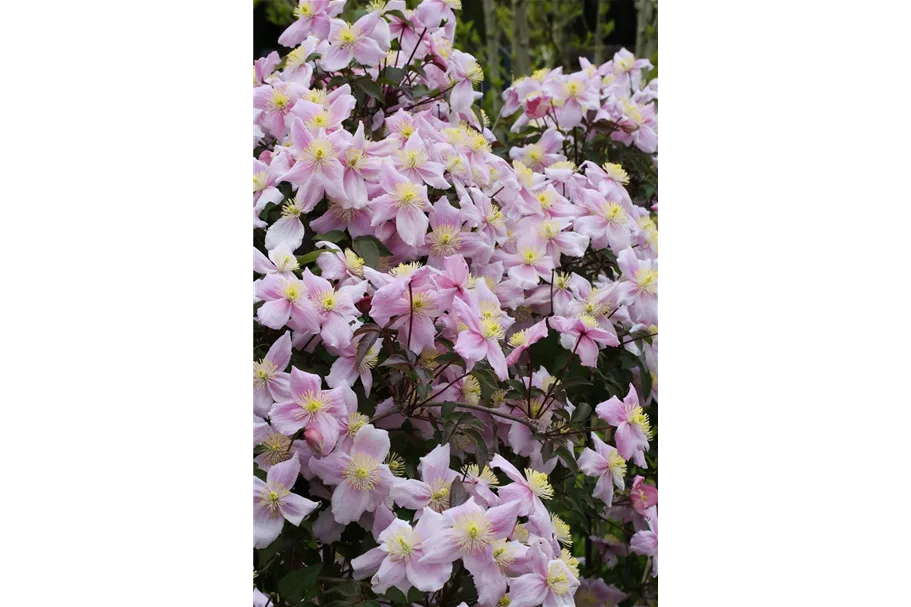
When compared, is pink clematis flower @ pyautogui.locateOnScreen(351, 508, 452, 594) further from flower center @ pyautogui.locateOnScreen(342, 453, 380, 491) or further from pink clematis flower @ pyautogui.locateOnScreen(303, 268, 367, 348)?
pink clematis flower @ pyautogui.locateOnScreen(303, 268, 367, 348)

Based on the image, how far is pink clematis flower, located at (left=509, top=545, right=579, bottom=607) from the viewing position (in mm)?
955

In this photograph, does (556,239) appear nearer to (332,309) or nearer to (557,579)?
(332,309)

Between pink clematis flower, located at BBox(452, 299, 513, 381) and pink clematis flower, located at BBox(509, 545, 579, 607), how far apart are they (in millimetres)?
210

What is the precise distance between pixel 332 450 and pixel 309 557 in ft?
0.52

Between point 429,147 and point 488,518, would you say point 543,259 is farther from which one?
point 488,518

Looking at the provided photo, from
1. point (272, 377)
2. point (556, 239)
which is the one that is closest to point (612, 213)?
point (556, 239)

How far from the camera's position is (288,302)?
3.39ft

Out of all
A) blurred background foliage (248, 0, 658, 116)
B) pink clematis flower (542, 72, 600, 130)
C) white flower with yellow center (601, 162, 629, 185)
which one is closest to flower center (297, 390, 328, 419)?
white flower with yellow center (601, 162, 629, 185)

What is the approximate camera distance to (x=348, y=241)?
1.23m

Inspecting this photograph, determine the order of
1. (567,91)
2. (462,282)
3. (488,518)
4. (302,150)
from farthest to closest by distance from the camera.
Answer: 1. (567,91)
2. (302,150)
3. (462,282)
4. (488,518)

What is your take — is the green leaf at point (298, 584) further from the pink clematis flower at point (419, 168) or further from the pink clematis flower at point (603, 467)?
the pink clematis flower at point (419, 168)

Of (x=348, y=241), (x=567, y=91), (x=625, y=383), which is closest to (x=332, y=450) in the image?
(x=348, y=241)

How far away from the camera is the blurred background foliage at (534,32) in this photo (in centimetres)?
277

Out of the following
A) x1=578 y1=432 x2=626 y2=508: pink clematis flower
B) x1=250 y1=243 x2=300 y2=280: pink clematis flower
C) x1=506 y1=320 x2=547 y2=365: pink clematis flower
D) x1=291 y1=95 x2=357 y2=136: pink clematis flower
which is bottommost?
x1=578 y1=432 x2=626 y2=508: pink clematis flower
